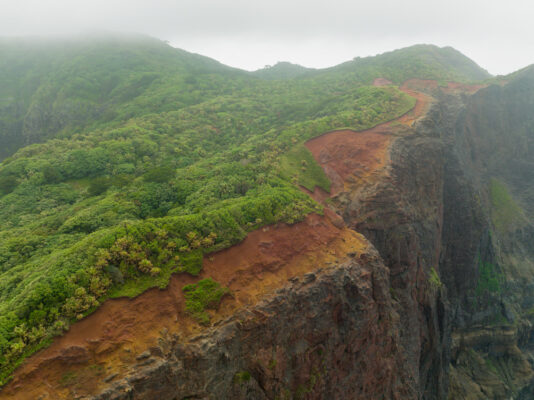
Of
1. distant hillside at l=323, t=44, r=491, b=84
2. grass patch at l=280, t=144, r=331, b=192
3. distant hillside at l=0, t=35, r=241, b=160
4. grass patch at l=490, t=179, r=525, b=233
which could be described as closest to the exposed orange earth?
grass patch at l=280, t=144, r=331, b=192

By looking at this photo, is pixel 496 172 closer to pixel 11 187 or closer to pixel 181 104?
pixel 181 104

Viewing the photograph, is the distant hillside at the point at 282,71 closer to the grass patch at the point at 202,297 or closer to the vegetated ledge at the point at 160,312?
the vegetated ledge at the point at 160,312

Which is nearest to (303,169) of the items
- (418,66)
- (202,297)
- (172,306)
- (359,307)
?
(359,307)

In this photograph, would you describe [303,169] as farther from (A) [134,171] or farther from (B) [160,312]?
(B) [160,312]

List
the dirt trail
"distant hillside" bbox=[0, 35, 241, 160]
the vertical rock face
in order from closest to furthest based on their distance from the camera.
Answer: the vertical rock face → the dirt trail → "distant hillside" bbox=[0, 35, 241, 160]

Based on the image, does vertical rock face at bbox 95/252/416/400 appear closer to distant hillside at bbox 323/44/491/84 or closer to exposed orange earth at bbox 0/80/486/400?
exposed orange earth at bbox 0/80/486/400

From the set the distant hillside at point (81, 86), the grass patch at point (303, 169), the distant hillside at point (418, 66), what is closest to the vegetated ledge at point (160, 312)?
the grass patch at point (303, 169)

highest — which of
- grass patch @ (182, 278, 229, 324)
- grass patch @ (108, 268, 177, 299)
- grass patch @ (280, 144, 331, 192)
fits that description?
grass patch @ (280, 144, 331, 192)
